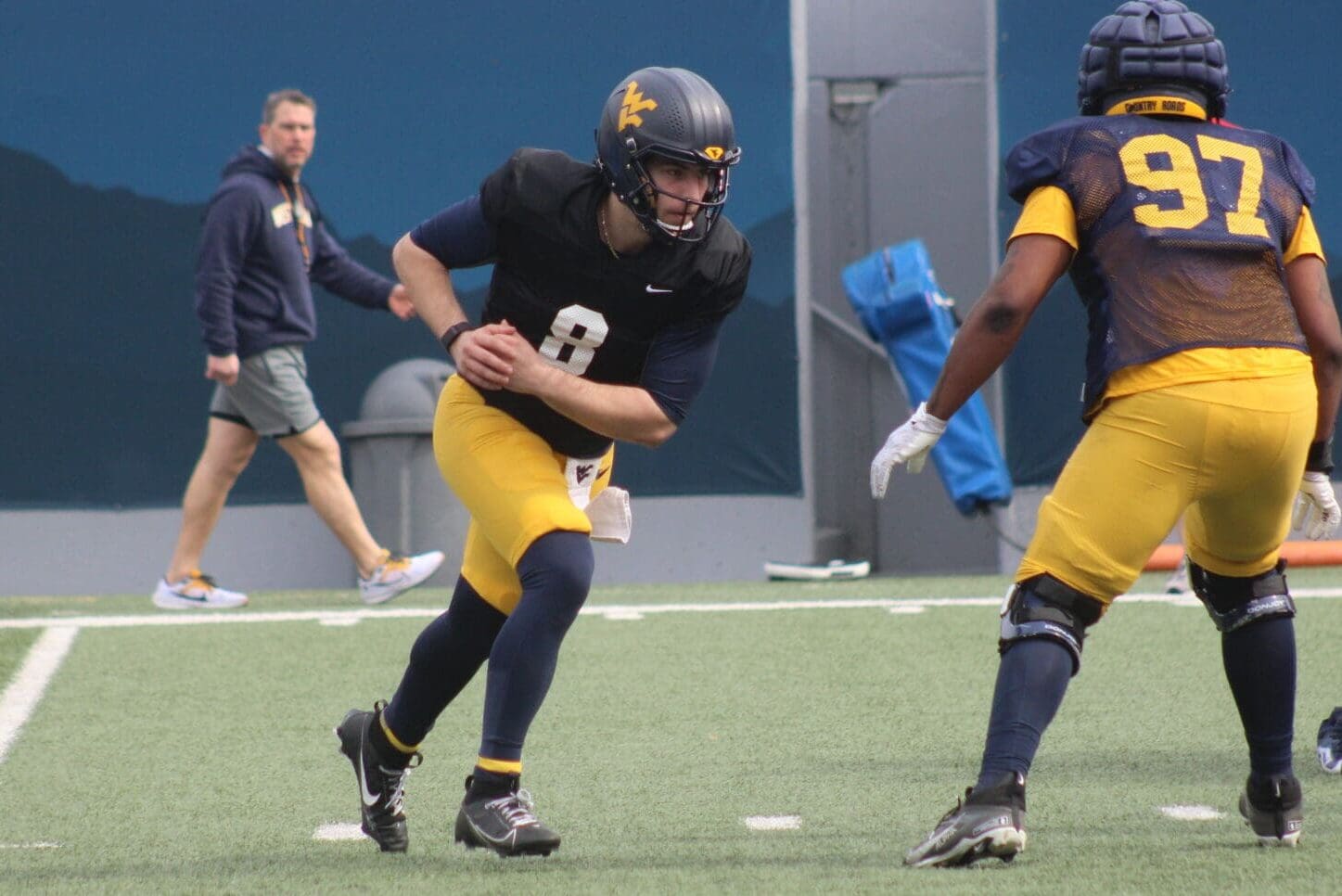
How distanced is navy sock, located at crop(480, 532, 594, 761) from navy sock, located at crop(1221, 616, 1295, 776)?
4.19 feet

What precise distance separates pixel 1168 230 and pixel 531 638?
4.63 feet

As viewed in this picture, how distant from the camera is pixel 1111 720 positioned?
5199mm

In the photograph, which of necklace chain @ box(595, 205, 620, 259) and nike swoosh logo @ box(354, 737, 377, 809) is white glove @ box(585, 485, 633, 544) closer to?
necklace chain @ box(595, 205, 620, 259)

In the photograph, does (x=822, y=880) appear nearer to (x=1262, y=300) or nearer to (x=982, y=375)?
(x=982, y=375)

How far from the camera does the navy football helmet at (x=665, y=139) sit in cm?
363

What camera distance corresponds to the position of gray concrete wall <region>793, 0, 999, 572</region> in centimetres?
→ 1013

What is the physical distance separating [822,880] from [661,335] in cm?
115

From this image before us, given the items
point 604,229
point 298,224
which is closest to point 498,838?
point 604,229

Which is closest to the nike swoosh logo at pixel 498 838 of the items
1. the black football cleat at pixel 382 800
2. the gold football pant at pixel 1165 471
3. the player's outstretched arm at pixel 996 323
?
the black football cleat at pixel 382 800

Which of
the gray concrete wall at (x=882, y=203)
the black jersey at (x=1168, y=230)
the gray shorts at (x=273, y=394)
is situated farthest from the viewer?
the gray concrete wall at (x=882, y=203)

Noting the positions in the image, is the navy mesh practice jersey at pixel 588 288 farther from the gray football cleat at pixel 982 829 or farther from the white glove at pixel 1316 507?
the white glove at pixel 1316 507

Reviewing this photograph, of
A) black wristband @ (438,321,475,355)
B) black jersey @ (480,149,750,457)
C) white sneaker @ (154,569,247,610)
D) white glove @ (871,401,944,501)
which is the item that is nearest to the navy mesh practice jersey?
black jersey @ (480,149,750,457)

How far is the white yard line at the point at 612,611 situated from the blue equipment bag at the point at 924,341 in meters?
1.45

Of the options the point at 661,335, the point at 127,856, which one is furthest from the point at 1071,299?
the point at 127,856
